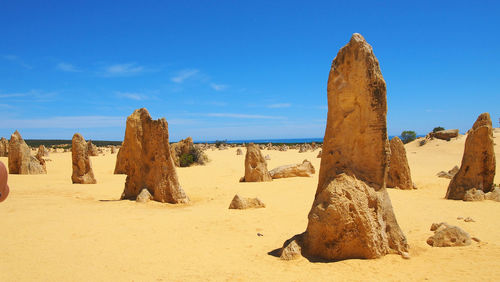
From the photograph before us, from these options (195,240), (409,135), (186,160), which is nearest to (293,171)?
(186,160)

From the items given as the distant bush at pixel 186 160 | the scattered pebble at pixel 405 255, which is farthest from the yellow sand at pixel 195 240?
the distant bush at pixel 186 160

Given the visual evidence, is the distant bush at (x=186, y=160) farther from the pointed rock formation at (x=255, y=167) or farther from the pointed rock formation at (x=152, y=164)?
the pointed rock formation at (x=152, y=164)

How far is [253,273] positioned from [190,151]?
2097 centimetres

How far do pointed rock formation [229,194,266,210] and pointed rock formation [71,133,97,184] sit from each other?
306 inches

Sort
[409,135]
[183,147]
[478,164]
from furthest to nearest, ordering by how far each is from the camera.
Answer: [409,135] → [183,147] → [478,164]

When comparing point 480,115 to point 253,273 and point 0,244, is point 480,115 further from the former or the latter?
point 0,244

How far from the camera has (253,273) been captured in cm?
460

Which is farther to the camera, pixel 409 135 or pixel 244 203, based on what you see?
pixel 409 135

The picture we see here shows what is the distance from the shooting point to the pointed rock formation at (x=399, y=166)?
13070 millimetres

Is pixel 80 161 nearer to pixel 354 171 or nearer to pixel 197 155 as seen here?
pixel 197 155

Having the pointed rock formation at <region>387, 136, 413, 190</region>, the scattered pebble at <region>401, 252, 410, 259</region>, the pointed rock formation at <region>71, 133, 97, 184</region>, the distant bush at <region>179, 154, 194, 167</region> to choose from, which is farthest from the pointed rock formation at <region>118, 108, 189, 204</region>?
the distant bush at <region>179, 154, 194, 167</region>

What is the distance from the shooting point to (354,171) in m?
5.33

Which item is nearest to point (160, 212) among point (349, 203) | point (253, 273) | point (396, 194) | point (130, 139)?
point (130, 139)

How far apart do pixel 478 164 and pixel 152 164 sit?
10436mm
